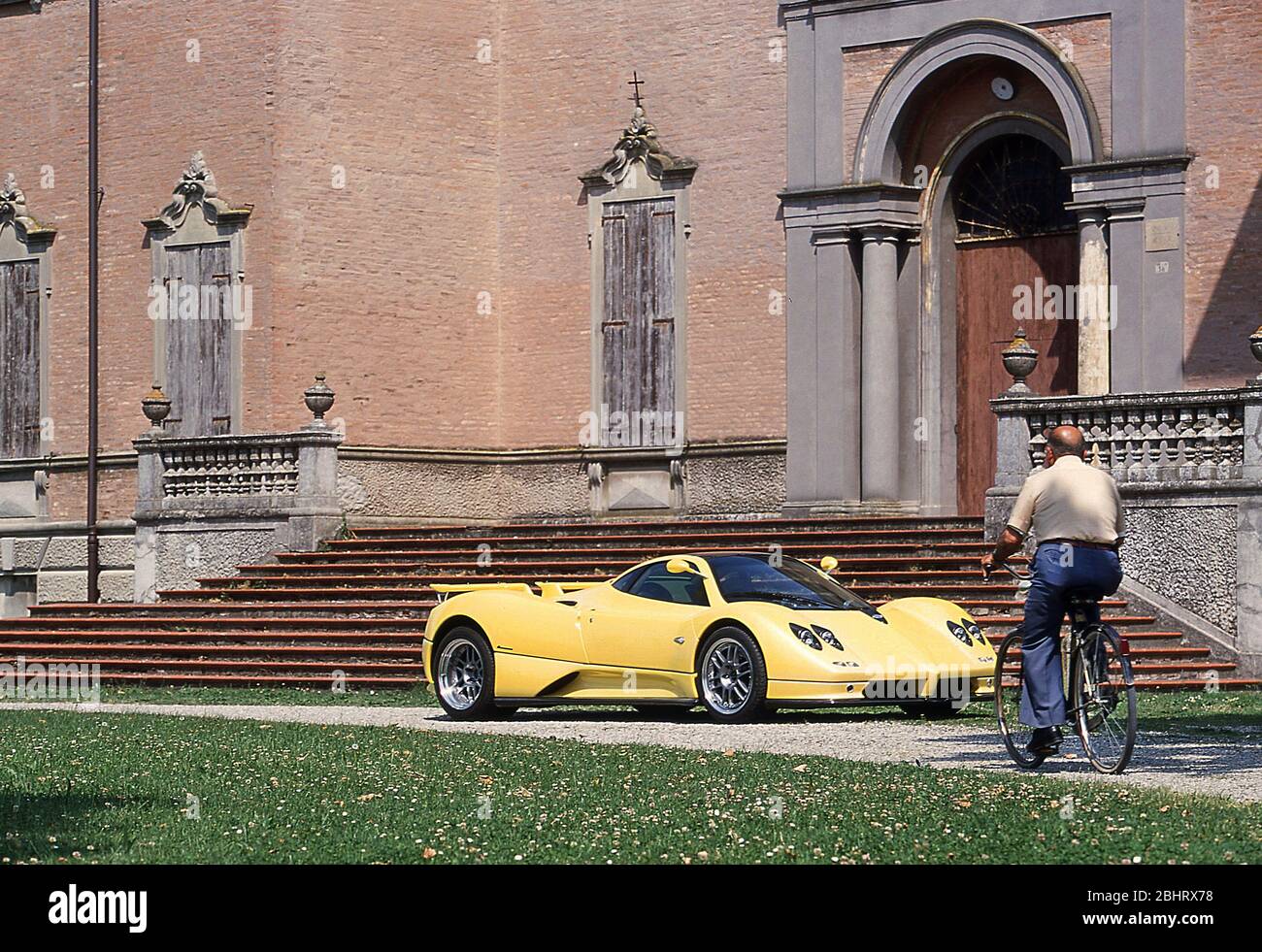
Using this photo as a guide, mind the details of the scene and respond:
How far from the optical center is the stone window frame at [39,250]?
31.6m

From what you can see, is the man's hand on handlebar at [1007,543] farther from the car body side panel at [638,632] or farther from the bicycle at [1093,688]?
the car body side panel at [638,632]

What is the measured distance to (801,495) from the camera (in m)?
27.2

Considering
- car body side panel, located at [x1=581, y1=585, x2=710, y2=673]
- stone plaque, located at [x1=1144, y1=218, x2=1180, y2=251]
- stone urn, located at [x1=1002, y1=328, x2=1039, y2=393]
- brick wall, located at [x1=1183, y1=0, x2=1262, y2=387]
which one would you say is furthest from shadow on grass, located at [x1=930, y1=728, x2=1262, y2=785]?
stone plaque, located at [x1=1144, y1=218, x2=1180, y2=251]

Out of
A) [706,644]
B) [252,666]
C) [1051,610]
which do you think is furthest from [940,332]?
[1051,610]

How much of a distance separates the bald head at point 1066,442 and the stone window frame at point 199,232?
18015 millimetres

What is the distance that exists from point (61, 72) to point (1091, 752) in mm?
23306

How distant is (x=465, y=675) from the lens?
17.5 m

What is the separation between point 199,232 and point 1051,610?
64.4 ft

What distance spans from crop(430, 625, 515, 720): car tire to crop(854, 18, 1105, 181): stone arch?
1080 centimetres

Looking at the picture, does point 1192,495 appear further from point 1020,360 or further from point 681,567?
point 681,567

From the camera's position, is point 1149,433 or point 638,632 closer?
point 638,632

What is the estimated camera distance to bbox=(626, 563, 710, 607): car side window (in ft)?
54.9

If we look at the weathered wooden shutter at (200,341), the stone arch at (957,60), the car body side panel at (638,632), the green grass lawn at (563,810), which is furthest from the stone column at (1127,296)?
the green grass lawn at (563,810)

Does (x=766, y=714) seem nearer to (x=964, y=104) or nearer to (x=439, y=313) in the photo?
(x=964, y=104)
